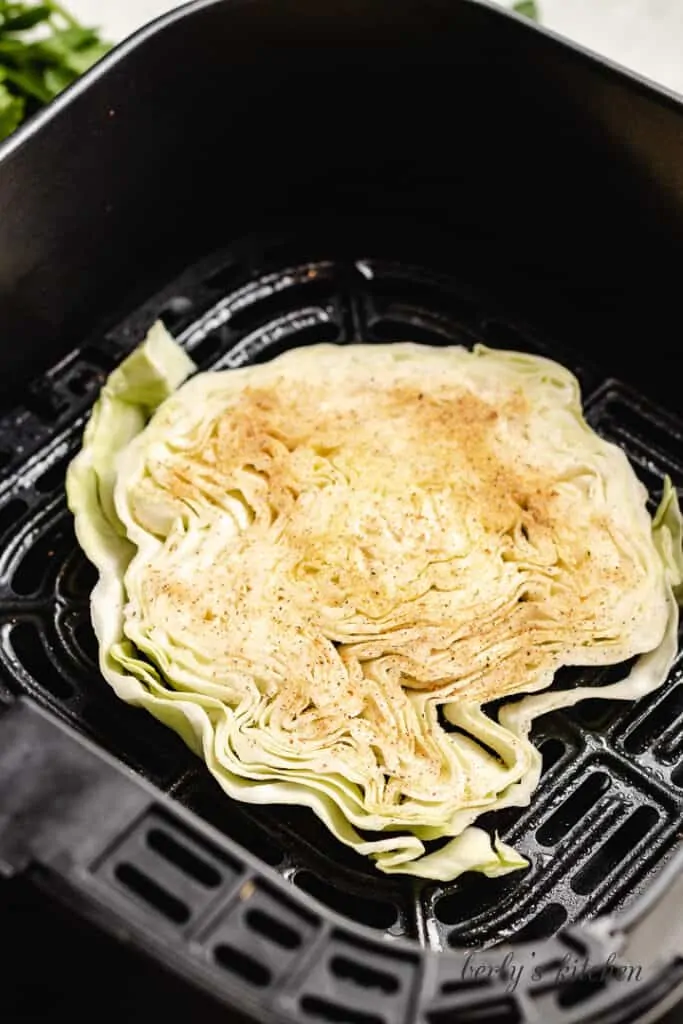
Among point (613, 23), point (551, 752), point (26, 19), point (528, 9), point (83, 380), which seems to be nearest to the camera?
point (551, 752)

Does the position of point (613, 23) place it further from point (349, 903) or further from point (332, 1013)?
point (332, 1013)

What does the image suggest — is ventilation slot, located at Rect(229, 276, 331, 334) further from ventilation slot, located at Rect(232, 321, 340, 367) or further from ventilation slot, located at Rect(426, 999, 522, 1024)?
ventilation slot, located at Rect(426, 999, 522, 1024)

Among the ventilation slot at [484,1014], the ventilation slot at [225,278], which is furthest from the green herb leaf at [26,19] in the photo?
the ventilation slot at [484,1014]

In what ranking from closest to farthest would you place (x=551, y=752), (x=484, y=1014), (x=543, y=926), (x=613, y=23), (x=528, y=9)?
(x=484, y=1014)
(x=543, y=926)
(x=551, y=752)
(x=528, y=9)
(x=613, y=23)

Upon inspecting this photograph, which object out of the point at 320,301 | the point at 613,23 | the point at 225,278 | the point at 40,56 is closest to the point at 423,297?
the point at 320,301

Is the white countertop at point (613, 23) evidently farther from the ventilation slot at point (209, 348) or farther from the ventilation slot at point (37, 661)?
the ventilation slot at point (37, 661)

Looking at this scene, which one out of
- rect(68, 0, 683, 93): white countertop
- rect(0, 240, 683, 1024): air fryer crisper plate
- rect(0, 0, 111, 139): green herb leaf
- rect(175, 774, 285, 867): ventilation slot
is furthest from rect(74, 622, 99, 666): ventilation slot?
rect(68, 0, 683, 93): white countertop
